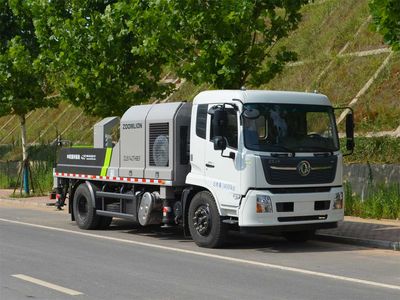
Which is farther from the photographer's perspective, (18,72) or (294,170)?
(18,72)

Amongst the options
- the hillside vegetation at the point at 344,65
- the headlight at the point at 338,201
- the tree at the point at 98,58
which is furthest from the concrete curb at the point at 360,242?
the tree at the point at 98,58

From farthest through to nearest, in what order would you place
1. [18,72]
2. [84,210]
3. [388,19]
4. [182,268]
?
[18,72], [84,210], [388,19], [182,268]

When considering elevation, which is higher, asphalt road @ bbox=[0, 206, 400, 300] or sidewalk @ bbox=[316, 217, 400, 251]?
sidewalk @ bbox=[316, 217, 400, 251]

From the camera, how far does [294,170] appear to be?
38.6 feet

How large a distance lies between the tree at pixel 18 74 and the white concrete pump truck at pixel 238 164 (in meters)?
12.7

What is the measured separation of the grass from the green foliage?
1278cm

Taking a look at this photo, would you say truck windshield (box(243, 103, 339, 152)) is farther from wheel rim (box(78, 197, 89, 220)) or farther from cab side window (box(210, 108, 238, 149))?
wheel rim (box(78, 197, 89, 220))

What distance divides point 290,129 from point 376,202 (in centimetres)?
518

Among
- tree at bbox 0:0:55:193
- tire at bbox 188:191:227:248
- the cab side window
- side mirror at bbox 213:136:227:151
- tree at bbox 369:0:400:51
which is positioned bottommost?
tire at bbox 188:191:227:248

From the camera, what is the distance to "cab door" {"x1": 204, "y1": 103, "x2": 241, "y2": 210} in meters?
11.8

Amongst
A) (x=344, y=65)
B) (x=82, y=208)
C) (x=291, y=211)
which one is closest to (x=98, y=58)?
(x=82, y=208)

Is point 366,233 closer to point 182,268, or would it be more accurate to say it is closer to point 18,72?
point 182,268

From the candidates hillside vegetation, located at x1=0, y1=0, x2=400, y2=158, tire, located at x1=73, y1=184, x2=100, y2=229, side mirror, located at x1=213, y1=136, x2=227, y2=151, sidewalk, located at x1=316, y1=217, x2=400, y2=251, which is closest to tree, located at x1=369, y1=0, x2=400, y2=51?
sidewalk, located at x1=316, y1=217, x2=400, y2=251

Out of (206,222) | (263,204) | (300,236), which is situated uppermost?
(263,204)
